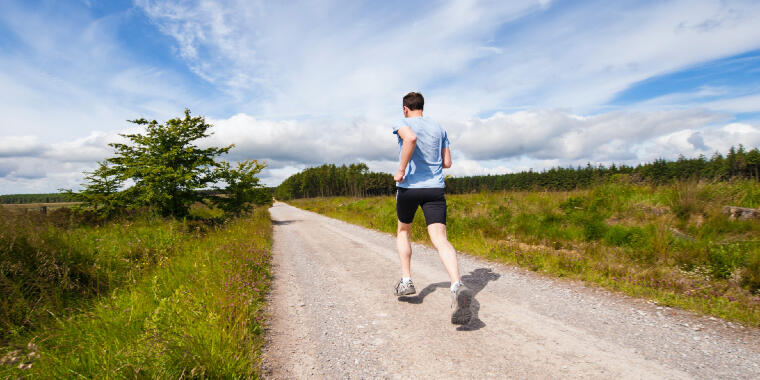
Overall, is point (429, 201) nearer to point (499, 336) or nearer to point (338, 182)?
point (499, 336)

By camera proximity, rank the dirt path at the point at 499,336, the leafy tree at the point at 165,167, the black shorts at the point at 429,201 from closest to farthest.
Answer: the dirt path at the point at 499,336, the black shorts at the point at 429,201, the leafy tree at the point at 165,167

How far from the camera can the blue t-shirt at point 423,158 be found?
337 centimetres

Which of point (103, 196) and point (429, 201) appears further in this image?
point (103, 196)

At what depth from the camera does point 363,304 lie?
12.3 ft

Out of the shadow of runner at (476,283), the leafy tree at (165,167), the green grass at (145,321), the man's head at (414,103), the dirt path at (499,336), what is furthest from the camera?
the leafy tree at (165,167)

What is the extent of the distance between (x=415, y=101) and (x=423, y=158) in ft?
2.26

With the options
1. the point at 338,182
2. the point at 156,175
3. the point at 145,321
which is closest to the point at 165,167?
the point at 156,175

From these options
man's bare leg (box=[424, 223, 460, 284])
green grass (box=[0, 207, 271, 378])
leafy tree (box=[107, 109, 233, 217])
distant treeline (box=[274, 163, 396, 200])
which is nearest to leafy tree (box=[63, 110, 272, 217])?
leafy tree (box=[107, 109, 233, 217])

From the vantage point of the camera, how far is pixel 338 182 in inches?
3809

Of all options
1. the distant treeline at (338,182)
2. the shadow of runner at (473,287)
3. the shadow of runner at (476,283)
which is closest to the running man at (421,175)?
the shadow of runner at (473,287)

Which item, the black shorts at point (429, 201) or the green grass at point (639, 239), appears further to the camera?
the green grass at point (639, 239)

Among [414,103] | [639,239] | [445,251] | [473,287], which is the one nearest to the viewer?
[445,251]

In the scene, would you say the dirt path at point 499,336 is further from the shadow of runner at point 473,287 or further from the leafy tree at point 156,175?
the leafy tree at point 156,175

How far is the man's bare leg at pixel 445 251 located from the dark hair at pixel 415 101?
1.35 metres
